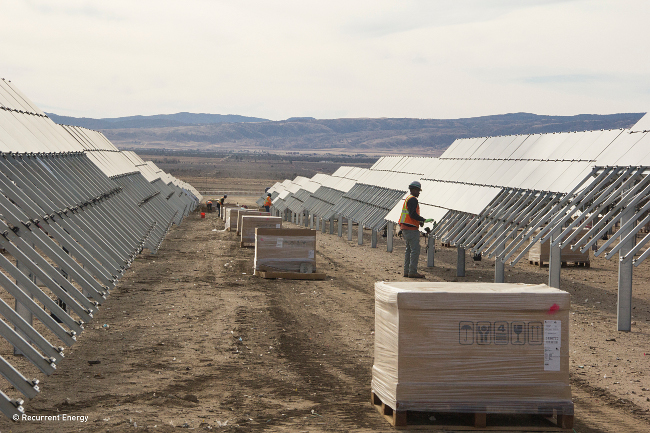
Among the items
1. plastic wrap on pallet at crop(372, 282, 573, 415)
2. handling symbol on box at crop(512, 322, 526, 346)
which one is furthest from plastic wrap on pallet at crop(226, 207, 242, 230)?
handling symbol on box at crop(512, 322, 526, 346)

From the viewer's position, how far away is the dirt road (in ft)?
26.4

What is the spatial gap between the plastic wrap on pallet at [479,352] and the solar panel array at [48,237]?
3.68m

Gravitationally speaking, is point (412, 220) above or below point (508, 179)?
below

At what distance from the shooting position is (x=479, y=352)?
7793 mm

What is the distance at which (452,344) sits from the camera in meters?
7.78

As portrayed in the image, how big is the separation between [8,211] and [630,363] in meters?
9.04

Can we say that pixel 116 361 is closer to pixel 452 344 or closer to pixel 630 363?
pixel 452 344

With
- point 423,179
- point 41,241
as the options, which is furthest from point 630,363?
point 423,179

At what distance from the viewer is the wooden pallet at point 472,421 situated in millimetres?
7715

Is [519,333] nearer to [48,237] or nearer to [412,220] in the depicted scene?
[48,237]

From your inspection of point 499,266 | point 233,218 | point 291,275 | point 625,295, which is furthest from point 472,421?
point 233,218

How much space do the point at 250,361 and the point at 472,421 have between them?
3.97m

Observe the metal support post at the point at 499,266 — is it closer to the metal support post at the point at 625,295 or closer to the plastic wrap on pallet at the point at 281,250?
the metal support post at the point at 625,295

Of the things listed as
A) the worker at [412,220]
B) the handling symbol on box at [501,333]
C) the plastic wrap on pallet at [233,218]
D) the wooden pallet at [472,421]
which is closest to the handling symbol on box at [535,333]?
the handling symbol on box at [501,333]
